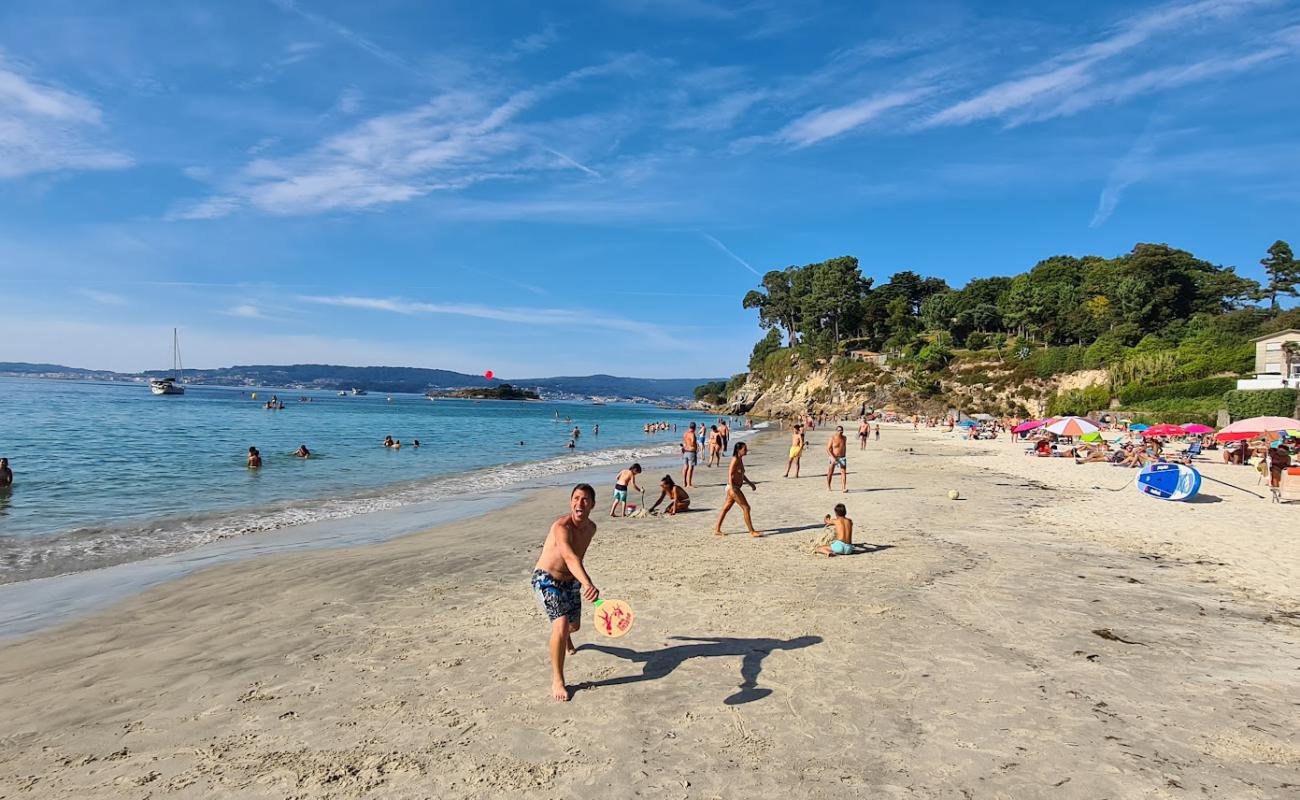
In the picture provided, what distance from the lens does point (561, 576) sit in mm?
5270

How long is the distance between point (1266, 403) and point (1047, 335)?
42.7 meters

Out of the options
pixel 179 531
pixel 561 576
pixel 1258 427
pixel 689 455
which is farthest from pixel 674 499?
pixel 1258 427

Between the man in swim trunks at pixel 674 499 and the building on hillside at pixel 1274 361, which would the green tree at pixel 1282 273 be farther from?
the man in swim trunks at pixel 674 499

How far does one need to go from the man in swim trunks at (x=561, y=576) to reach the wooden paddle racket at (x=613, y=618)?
8.3 inches

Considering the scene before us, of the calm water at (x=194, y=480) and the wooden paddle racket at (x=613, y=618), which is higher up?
the wooden paddle racket at (x=613, y=618)

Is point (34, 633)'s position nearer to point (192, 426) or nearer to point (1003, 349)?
point (192, 426)

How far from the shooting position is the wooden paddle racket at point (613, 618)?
541cm

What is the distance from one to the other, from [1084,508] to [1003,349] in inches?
2579

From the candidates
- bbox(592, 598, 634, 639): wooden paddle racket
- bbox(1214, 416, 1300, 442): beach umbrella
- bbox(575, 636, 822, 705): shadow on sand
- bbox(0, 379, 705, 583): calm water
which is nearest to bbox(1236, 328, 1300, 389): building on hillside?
bbox(1214, 416, 1300, 442): beach umbrella

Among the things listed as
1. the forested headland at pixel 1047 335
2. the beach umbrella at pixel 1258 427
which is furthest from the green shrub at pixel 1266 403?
the beach umbrella at pixel 1258 427

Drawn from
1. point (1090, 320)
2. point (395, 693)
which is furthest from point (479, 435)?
point (1090, 320)

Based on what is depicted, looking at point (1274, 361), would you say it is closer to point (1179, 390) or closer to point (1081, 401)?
point (1179, 390)

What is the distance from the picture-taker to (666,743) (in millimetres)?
4578

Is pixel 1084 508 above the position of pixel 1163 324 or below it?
below
